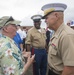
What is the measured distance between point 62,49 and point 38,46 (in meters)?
3.80

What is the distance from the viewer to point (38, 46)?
6.70 meters

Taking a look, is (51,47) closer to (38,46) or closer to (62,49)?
(62,49)

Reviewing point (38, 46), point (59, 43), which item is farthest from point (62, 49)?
point (38, 46)

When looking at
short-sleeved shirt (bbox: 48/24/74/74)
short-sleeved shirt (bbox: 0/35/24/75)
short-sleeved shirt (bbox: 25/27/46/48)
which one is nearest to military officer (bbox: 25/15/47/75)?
short-sleeved shirt (bbox: 25/27/46/48)

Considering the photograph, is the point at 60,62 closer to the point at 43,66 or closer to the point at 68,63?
the point at 68,63

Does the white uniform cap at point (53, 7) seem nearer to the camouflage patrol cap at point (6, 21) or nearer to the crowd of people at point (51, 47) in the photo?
the crowd of people at point (51, 47)

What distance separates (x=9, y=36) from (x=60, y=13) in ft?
2.53

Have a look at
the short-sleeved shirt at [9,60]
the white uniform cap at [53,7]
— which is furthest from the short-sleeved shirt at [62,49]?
the short-sleeved shirt at [9,60]

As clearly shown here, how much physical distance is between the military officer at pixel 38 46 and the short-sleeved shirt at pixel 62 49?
340cm

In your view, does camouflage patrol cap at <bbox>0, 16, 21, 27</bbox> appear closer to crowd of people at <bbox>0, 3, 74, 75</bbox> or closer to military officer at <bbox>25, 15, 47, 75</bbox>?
crowd of people at <bbox>0, 3, 74, 75</bbox>

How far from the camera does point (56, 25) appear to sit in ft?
10.5

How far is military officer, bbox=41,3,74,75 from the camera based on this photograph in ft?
9.42

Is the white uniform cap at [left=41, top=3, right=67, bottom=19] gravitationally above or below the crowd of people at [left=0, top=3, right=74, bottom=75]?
above

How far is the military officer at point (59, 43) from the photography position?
2.87 metres
